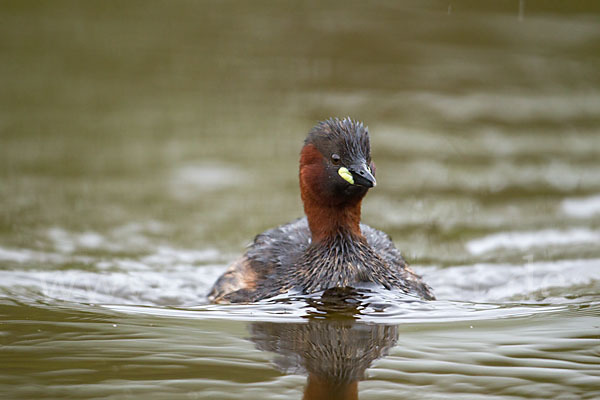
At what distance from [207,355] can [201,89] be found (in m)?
8.86

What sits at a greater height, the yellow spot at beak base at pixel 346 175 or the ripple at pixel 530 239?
the ripple at pixel 530 239

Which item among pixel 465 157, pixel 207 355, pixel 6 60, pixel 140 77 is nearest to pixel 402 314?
pixel 207 355

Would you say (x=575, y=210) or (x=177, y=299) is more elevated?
(x=575, y=210)

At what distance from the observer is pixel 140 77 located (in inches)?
553

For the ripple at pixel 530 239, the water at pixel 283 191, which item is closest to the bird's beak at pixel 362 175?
the water at pixel 283 191

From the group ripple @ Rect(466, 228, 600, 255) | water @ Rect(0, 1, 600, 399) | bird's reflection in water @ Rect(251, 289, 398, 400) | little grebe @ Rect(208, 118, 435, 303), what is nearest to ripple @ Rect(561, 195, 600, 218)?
water @ Rect(0, 1, 600, 399)

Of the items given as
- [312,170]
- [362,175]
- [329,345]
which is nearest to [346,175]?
[362,175]

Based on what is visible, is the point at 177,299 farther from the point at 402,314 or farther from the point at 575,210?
the point at 575,210

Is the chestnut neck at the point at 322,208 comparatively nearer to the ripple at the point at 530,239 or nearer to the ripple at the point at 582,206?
Answer: the ripple at the point at 530,239

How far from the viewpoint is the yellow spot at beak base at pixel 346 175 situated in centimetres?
706

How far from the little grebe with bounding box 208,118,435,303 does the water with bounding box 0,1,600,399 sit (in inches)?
13.3

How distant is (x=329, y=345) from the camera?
5754 mm

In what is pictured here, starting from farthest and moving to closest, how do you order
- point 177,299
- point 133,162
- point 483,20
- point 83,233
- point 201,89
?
point 483,20, point 201,89, point 133,162, point 83,233, point 177,299

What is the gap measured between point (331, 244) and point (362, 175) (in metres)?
0.68
